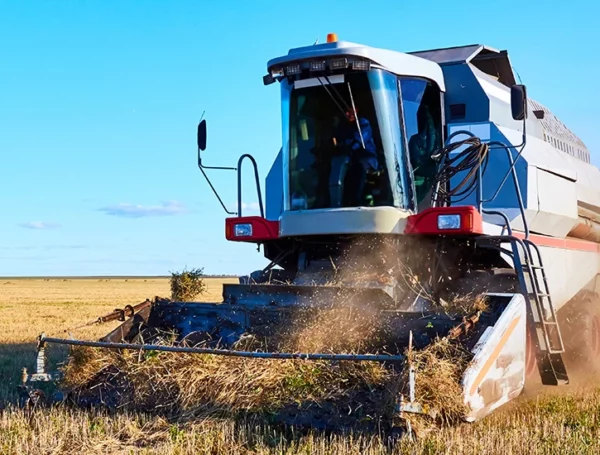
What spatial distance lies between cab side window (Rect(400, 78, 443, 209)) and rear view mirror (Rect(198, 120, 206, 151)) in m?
1.69

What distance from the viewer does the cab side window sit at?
245 inches

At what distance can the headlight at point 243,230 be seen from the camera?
6.66 meters

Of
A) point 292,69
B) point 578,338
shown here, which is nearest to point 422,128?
point 292,69

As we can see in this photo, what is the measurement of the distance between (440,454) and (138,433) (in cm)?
176

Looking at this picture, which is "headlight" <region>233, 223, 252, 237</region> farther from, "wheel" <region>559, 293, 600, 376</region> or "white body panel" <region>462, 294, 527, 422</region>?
"wheel" <region>559, 293, 600, 376</region>

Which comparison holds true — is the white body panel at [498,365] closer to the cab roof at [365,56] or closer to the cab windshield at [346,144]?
the cab windshield at [346,144]

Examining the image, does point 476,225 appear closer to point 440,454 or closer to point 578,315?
point 440,454

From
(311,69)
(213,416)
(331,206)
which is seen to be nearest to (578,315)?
(331,206)

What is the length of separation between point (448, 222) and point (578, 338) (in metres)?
2.62

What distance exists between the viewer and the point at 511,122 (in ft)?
23.7

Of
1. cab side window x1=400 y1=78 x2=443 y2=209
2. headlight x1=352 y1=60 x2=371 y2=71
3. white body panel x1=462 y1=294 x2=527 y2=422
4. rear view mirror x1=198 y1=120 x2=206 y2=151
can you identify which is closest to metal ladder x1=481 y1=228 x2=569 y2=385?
white body panel x1=462 y1=294 x2=527 y2=422

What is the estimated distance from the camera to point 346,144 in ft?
20.1

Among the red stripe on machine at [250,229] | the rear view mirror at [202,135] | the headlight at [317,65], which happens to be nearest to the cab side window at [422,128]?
the headlight at [317,65]

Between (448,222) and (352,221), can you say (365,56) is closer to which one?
(352,221)
